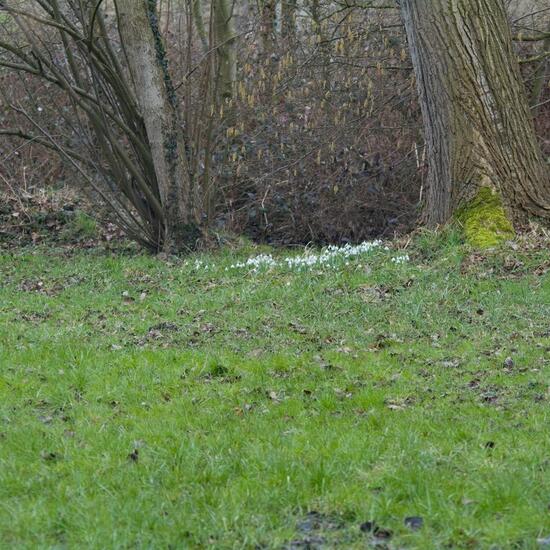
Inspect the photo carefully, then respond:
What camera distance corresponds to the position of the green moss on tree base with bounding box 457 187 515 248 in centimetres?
1102

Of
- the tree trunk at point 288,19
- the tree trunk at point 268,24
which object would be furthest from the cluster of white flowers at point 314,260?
the tree trunk at point 288,19

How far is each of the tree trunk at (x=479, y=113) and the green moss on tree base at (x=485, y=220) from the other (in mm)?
15

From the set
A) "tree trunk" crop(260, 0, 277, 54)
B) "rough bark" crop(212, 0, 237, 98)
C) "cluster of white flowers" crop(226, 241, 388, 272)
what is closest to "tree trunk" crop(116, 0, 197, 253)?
"cluster of white flowers" crop(226, 241, 388, 272)

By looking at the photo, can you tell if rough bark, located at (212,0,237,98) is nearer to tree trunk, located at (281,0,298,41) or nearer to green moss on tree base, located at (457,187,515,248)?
tree trunk, located at (281,0,298,41)

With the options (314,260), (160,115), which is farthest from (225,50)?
(314,260)

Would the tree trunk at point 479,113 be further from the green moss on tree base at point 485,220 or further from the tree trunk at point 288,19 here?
the tree trunk at point 288,19

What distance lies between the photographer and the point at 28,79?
1952 cm

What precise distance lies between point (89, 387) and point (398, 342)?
2.69 meters

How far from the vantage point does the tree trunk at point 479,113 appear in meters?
11.5

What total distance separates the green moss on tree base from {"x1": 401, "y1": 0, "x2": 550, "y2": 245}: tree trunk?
15 millimetres

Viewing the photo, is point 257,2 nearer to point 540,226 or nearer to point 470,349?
point 540,226

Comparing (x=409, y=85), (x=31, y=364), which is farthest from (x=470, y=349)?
(x=409, y=85)

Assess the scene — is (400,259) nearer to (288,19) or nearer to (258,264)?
(258,264)

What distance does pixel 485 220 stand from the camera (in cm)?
1125
